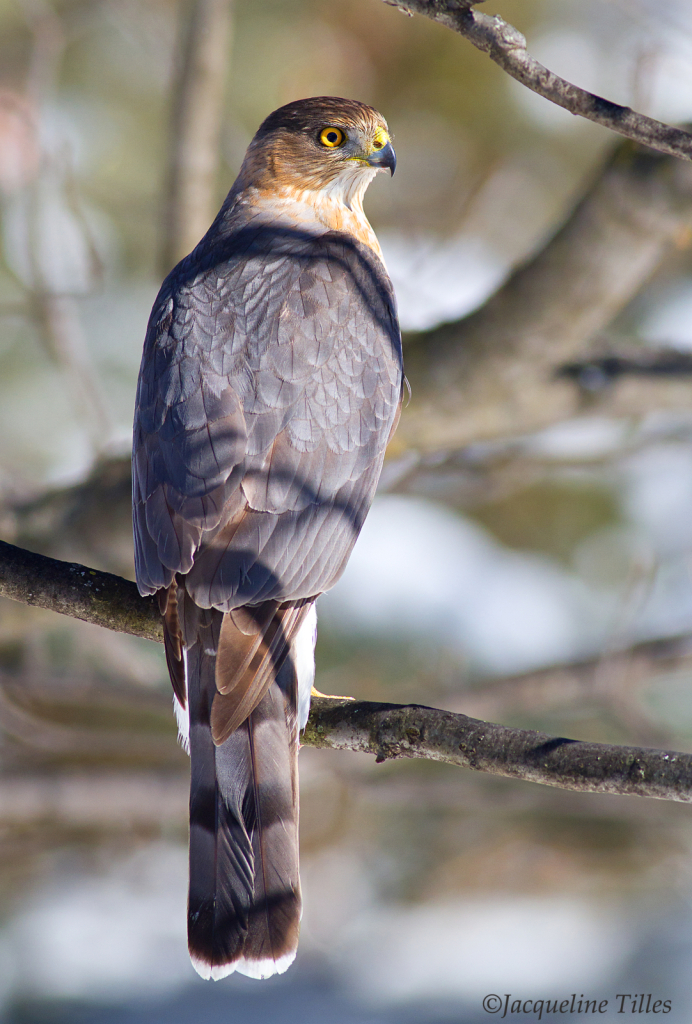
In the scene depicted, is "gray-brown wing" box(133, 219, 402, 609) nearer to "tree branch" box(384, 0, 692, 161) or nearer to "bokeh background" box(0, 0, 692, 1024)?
"tree branch" box(384, 0, 692, 161)

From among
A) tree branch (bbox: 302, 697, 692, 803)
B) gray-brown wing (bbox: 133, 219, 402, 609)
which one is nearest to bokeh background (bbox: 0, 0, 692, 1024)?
gray-brown wing (bbox: 133, 219, 402, 609)

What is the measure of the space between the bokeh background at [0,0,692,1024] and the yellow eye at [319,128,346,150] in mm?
1075

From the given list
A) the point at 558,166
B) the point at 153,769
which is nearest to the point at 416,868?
the point at 153,769

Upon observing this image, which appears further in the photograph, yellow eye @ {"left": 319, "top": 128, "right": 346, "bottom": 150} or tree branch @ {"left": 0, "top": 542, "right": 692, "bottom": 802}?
yellow eye @ {"left": 319, "top": 128, "right": 346, "bottom": 150}

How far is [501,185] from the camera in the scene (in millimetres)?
6777

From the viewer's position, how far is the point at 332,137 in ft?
11.1

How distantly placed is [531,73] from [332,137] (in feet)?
5.79

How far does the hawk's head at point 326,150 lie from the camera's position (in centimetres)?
337

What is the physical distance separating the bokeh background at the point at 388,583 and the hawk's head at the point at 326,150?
36.5 inches

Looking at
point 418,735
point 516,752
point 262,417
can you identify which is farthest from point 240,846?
point 262,417

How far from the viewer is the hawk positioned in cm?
216

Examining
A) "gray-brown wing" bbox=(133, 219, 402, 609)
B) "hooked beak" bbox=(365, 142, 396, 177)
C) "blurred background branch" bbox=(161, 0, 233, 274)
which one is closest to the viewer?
"gray-brown wing" bbox=(133, 219, 402, 609)

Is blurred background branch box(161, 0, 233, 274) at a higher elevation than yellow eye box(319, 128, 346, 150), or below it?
higher

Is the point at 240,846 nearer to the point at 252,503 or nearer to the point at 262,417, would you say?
the point at 252,503
